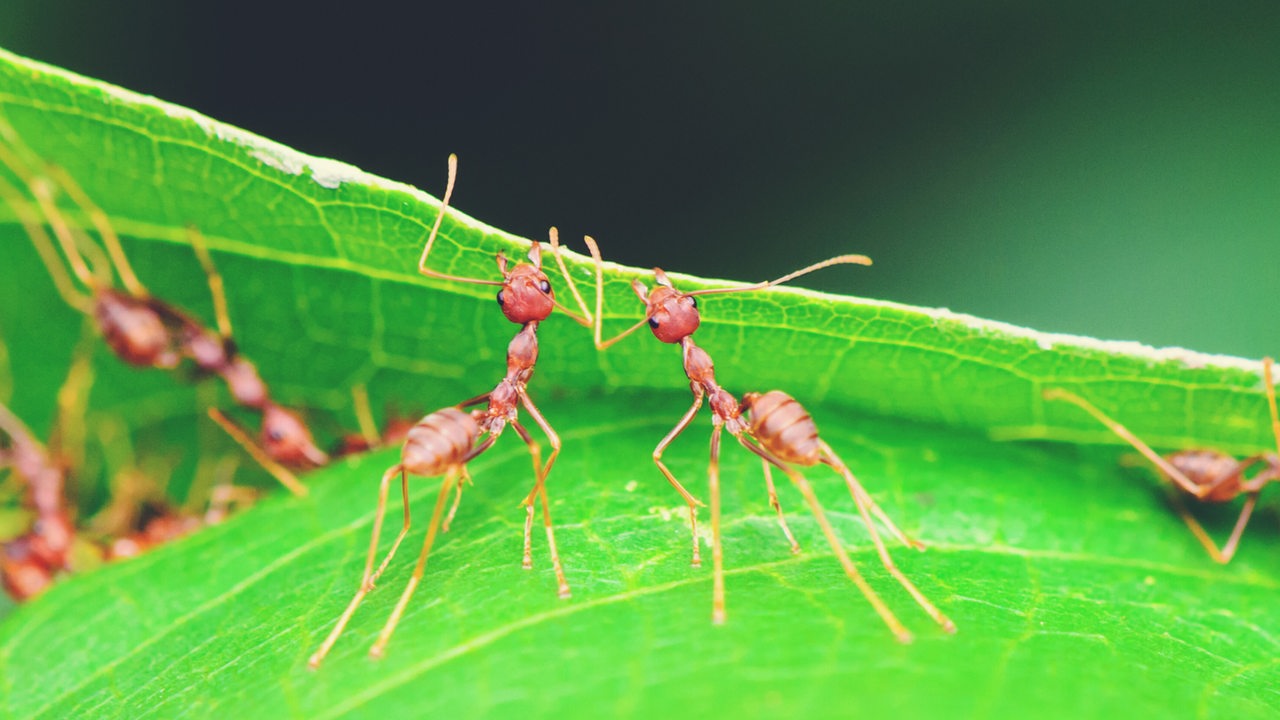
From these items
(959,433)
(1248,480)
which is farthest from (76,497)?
(1248,480)

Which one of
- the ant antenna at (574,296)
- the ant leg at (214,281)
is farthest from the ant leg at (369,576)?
the ant leg at (214,281)

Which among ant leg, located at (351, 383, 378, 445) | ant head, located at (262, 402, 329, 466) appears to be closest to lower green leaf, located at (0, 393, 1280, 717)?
ant leg, located at (351, 383, 378, 445)

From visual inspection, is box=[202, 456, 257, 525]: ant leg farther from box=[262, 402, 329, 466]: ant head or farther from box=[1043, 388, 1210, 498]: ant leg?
box=[1043, 388, 1210, 498]: ant leg

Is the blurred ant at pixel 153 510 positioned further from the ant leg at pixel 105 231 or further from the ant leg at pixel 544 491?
the ant leg at pixel 544 491

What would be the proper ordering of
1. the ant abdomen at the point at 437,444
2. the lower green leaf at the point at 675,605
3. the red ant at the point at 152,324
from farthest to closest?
the red ant at the point at 152,324
the ant abdomen at the point at 437,444
the lower green leaf at the point at 675,605

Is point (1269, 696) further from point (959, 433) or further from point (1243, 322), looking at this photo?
point (1243, 322)
